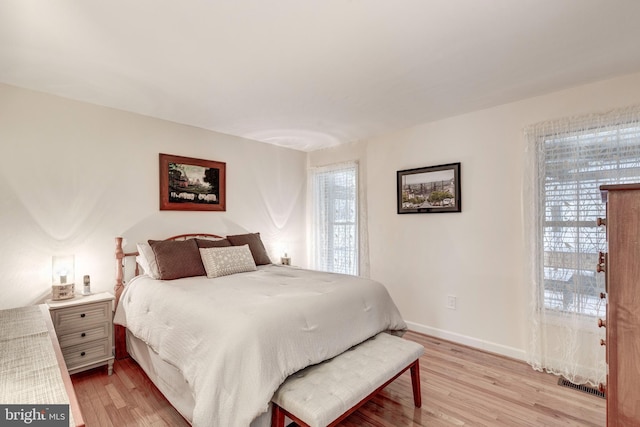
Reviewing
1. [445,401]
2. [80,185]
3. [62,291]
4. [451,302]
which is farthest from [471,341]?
[80,185]

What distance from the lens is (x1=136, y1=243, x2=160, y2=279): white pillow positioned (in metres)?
2.72

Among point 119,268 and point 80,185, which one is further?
point 119,268

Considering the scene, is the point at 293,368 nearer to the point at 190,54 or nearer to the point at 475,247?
the point at 190,54

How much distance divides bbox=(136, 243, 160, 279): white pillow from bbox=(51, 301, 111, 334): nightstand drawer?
1.25ft

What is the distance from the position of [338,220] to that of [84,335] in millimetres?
2997

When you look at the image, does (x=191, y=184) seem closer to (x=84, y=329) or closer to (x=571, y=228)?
(x=84, y=329)

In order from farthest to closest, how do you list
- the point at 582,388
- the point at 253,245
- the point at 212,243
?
the point at 253,245
the point at 212,243
the point at 582,388

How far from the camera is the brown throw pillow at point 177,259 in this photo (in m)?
2.70

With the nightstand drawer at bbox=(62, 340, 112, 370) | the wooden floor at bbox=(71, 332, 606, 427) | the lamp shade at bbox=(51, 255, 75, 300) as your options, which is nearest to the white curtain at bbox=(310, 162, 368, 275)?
the wooden floor at bbox=(71, 332, 606, 427)

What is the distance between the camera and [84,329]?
2430 millimetres

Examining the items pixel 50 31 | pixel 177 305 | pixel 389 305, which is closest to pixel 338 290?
pixel 389 305

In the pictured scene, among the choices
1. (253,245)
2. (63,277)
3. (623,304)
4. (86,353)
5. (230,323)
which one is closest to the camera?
(623,304)

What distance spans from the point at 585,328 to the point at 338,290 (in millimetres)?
2023

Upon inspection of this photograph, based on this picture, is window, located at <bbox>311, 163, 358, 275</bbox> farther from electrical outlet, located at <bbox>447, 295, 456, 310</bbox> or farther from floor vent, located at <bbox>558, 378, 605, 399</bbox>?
floor vent, located at <bbox>558, 378, 605, 399</bbox>
